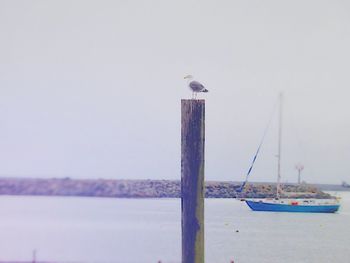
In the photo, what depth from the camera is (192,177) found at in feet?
15.1

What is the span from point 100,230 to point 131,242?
196 inches

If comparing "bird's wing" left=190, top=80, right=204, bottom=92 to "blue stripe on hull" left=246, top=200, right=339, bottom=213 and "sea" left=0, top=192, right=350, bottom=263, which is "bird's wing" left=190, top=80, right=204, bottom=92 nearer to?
"sea" left=0, top=192, right=350, bottom=263

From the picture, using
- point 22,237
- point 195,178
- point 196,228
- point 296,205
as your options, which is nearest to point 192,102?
point 195,178

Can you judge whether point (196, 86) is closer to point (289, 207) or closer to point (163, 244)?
point (163, 244)

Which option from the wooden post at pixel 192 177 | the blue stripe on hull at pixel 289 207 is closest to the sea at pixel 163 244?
the blue stripe on hull at pixel 289 207

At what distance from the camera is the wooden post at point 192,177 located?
454 cm

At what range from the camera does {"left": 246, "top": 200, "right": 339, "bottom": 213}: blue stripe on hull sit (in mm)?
33250

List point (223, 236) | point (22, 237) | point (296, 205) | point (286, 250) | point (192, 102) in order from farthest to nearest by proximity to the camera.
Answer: point (296, 205) → point (223, 236) → point (22, 237) → point (286, 250) → point (192, 102)

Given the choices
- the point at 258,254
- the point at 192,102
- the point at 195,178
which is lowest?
the point at 258,254

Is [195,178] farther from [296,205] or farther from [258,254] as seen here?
[296,205]

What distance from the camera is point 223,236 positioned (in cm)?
2178

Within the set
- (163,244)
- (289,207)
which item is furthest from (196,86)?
(289,207)

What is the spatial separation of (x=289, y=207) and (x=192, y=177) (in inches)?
1185

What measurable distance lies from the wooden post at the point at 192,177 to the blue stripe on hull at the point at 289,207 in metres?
28.5
